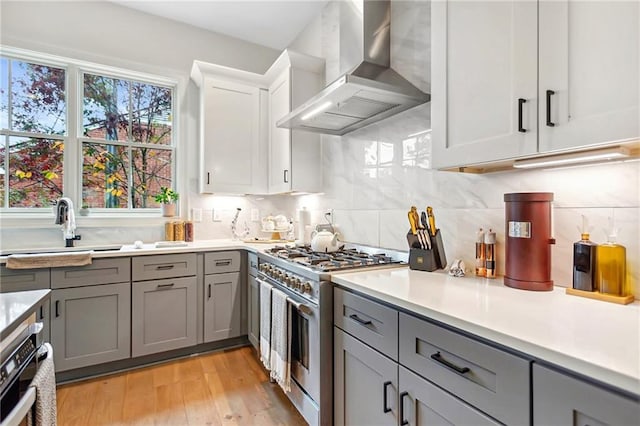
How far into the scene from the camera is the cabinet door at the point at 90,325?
220 cm

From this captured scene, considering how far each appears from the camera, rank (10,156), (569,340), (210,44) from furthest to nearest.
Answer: (210,44) < (10,156) < (569,340)

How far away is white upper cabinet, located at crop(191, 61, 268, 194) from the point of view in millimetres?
3035

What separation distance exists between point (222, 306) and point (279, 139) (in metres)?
1.63

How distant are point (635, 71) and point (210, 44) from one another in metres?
3.54

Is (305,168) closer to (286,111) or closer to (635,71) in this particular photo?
(286,111)

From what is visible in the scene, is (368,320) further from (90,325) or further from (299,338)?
(90,325)

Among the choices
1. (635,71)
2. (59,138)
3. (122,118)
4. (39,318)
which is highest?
(122,118)

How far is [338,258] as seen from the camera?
6.48 ft

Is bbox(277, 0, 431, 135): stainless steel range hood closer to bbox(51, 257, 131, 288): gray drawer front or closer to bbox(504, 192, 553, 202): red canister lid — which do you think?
bbox(504, 192, 553, 202): red canister lid

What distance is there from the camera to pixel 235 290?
2.79 m

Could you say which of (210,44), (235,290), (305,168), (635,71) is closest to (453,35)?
(635,71)

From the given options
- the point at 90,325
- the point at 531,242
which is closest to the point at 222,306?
the point at 90,325

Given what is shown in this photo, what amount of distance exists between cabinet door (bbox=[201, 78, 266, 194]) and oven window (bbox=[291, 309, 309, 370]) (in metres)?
1.72

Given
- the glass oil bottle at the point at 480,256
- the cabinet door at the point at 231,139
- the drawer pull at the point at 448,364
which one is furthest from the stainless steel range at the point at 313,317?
the cabinet door at the point at 231,139
